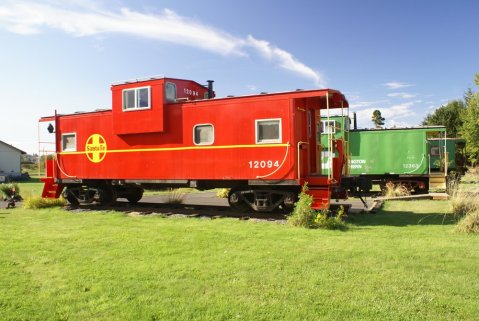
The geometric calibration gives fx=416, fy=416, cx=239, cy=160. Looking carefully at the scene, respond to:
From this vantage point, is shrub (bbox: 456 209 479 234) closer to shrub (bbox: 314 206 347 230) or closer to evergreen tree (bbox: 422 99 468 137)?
shrub (bbox: 314 206 347 230)

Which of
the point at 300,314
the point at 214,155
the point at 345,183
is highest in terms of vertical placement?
the point at 214,155

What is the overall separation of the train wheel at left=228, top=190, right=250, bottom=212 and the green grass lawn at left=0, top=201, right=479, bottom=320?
8.77 feet

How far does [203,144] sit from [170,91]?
2027 millimetres

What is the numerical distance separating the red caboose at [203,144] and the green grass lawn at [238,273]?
2.15 m

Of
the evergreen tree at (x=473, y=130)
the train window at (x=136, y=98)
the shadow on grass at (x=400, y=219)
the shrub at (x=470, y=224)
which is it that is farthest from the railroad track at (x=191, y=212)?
the evergreen tree at (x=473, y=130)

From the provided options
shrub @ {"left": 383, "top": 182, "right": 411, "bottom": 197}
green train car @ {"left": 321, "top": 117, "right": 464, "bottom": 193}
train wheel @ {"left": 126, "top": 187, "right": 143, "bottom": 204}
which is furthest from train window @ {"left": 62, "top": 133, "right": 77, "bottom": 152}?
shrub @ {"left": 383, "top": 182, "right": 411, "bottom": 197}

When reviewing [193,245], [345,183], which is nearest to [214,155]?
[345,183]

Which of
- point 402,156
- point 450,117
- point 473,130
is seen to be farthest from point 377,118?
point 402,156

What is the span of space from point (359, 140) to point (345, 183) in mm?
8844

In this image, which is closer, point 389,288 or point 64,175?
point 389,288

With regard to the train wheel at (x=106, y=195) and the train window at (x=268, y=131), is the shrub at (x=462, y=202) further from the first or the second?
the train wheel at (x=106, y=195)

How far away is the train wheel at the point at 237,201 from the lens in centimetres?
1195

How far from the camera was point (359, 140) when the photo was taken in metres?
19.7

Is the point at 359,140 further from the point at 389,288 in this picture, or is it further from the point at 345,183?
the point at 389,288
